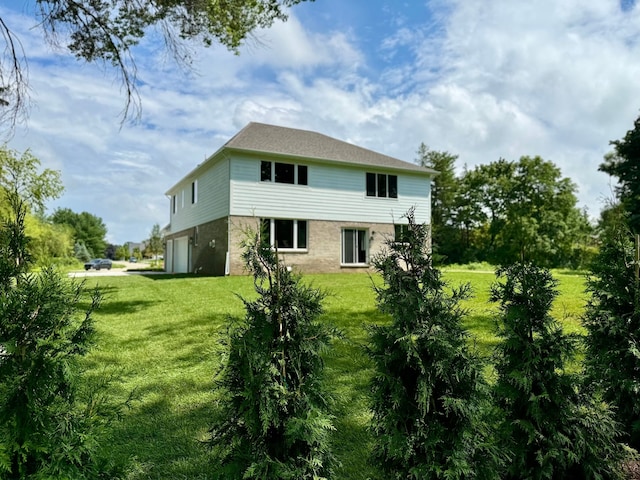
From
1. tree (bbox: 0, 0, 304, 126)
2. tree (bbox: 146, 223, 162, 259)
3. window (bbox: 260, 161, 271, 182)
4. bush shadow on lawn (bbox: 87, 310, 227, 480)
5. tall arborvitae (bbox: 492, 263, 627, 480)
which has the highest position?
tree (bbox: 0, 0, 304, 126)

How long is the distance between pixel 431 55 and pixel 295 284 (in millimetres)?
11585

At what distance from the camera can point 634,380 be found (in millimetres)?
2779

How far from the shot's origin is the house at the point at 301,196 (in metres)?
16.8

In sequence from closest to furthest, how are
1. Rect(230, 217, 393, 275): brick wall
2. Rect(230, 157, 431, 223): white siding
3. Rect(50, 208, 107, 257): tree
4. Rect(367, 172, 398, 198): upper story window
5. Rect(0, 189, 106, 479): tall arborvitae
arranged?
Rect(0, 189, 106, 479): tall arborvitae → Rect(230, 157, 431, 223): white siding → Rect(230, 217, 393, 275): brick wall → Rect(367, 172, 398, 198): upper story window → Rect(50, 208, 107, 257): tree

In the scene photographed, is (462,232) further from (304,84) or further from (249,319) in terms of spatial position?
(249,319)

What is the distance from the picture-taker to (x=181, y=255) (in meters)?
25.1

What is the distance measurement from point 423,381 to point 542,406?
101 centimetres

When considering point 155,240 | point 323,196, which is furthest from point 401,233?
point 155,240


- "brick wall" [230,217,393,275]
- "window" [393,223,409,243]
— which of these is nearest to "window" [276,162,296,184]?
"brick wall" [230,217,393,275]

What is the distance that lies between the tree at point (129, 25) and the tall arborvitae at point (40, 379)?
7.19 metres

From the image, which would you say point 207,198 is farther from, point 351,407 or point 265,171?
point 351,407

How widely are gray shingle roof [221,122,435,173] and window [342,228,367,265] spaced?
11.9ft

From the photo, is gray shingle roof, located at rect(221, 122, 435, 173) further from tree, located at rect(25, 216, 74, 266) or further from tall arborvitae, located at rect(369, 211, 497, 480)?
tall arborvitae, located at rect(369, 211, 497, 480)

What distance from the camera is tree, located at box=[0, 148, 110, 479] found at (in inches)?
63.2
